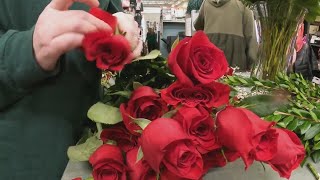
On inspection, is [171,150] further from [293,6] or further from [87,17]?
[293,6]

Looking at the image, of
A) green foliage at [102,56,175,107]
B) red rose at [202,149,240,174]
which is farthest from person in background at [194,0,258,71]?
red rose at [202,149,240,174]

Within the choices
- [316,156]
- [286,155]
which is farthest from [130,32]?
[316,156]

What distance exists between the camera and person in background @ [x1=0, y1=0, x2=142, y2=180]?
1.26ft

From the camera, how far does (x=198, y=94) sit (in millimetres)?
380

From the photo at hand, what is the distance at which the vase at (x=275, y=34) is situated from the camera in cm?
71

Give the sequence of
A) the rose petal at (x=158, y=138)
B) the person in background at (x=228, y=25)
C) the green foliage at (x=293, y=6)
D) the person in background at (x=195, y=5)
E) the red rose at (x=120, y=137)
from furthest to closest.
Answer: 1. the person in background at (x=195, y=5)
2. the person in background at (x=228, y=25)
3. the green foliage at (x=293, y=6)
4. the red rose at (x=120, y=137)
5. the rose petal at (x=158, y=138)

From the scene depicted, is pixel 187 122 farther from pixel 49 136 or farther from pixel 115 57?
pixel 49 136

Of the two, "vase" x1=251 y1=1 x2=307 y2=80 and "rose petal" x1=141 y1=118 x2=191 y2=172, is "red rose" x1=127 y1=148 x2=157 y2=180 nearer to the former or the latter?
"rose petal" x1=141 y1=118 x2=191 y2=172

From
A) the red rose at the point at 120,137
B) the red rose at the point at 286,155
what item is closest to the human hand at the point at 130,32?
the red rose at the point at 120,137

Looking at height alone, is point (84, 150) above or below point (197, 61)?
below

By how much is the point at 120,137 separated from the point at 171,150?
0.12 m

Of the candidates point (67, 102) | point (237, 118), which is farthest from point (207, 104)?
point (67, 102)

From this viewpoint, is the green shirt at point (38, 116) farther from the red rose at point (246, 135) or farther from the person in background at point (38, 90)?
the red rose at point (246, 135)

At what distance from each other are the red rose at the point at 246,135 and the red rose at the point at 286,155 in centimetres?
2
